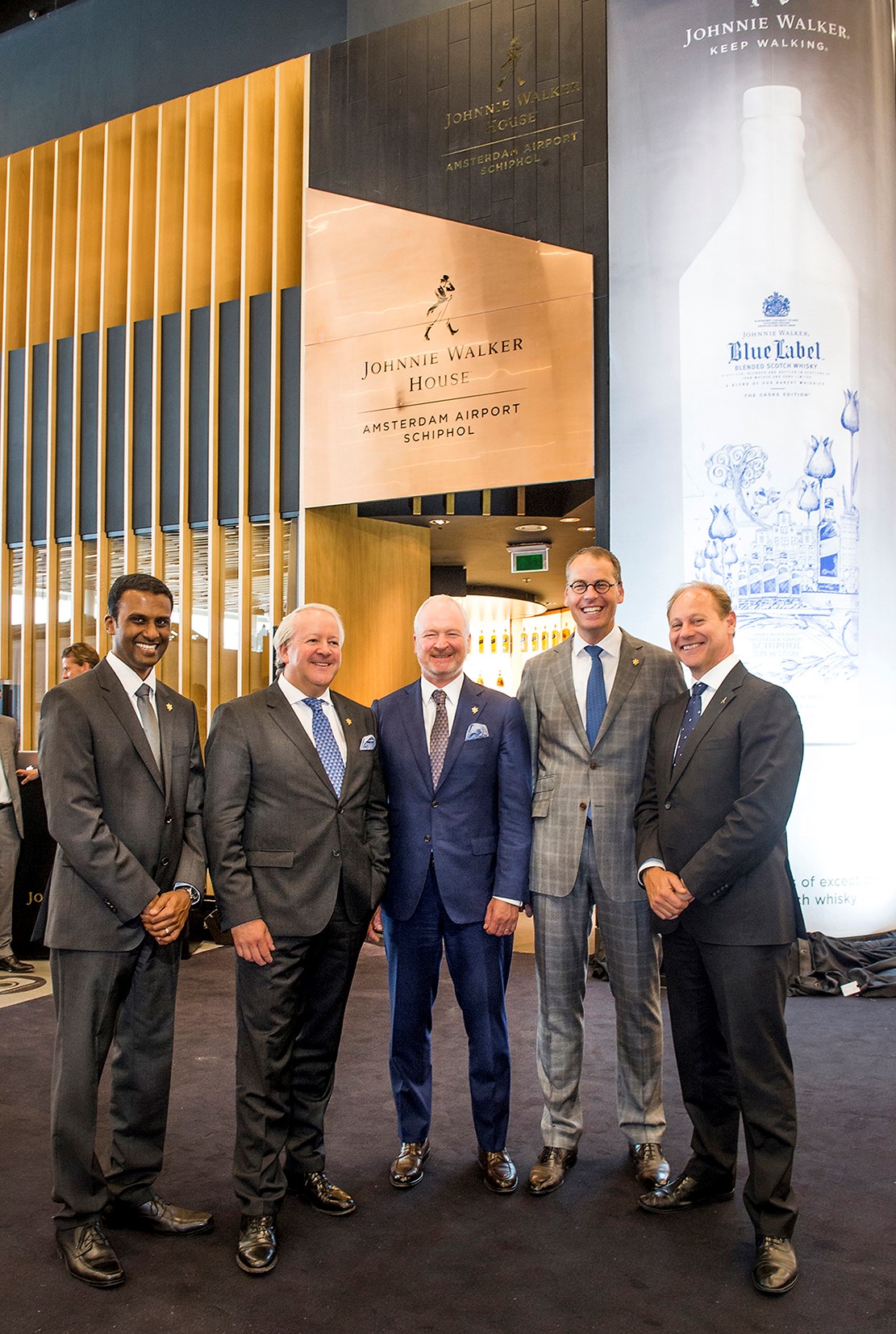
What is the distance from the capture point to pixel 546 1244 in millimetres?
2570

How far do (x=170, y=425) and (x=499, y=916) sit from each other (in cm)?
582

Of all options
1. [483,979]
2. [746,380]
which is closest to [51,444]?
[746,380]

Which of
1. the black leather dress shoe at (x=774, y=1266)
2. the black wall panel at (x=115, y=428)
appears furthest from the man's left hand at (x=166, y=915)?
the black wall panel at (x=115, y=428)

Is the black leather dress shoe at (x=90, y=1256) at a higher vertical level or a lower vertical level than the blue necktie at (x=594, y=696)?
lower

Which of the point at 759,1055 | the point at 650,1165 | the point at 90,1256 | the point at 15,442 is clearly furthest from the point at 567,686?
the point at 15,442

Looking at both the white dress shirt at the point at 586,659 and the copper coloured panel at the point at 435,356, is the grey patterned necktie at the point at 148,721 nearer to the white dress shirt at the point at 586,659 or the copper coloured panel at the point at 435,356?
the white dress shirt at the point at 586,659

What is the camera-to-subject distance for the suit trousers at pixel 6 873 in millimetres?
5773

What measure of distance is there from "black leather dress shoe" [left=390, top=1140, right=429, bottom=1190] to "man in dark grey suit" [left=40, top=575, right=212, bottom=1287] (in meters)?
0.54

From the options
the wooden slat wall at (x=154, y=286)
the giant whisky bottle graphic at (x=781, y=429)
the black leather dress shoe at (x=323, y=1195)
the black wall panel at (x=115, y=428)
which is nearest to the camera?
the black leather dress shoe at (x=323, y=1195)

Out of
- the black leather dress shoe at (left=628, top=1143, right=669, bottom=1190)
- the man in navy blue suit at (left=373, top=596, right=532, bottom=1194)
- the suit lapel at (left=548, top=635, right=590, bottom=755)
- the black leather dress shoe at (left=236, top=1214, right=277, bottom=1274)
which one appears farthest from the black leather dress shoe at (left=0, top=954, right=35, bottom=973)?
the suit lapel at (left=548, top=635, right=590, bottom=755)

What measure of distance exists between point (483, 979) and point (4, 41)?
9726 mm

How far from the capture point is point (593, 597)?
9.86 ft

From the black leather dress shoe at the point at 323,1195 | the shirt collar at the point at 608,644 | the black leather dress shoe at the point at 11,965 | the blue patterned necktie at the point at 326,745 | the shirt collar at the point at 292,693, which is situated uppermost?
the shirt collar at the point at 608,644

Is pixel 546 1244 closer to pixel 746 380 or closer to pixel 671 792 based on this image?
pixel 671 792
